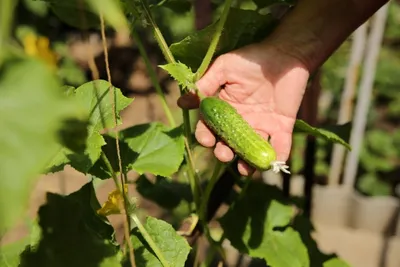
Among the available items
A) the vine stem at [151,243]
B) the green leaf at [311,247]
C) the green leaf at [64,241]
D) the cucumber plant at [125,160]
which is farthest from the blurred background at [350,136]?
the green leaf at [64,241]

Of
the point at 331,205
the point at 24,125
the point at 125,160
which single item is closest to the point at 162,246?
the point at 125,160

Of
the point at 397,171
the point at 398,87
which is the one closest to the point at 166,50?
the point at 397,171

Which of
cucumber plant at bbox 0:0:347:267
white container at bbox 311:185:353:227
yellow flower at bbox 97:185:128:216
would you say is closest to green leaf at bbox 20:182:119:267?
cucumber plant at bbox 0:0:347:267

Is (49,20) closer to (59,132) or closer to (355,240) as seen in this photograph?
(355,240)

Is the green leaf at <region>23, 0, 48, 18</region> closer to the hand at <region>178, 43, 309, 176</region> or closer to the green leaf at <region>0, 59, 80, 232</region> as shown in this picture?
the hand at <region>178, 43, 309, 176</region>

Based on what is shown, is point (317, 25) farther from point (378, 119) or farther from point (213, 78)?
point (378, 119)

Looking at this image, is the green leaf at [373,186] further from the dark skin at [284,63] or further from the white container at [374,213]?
the dark skin at [284,63]
